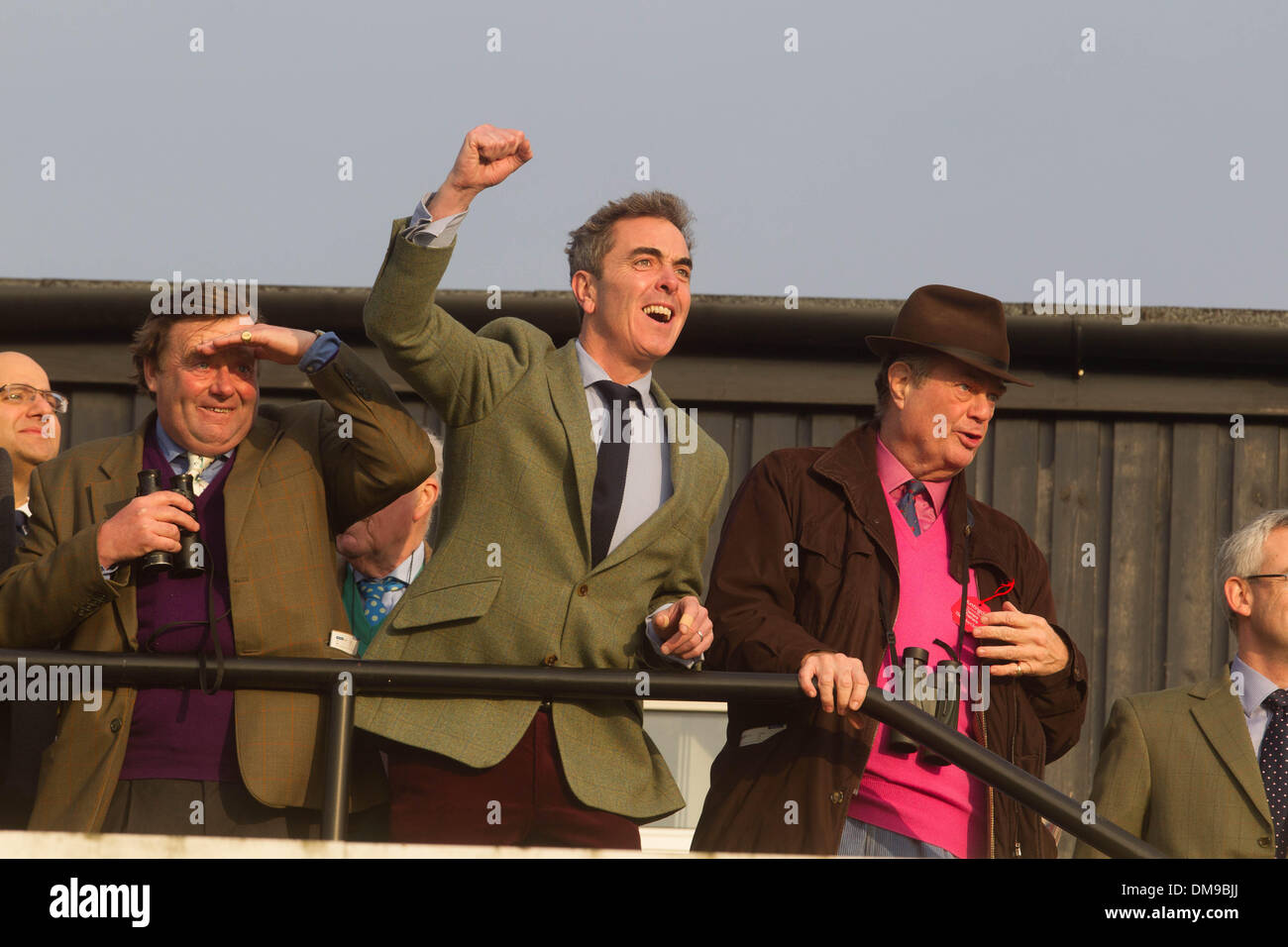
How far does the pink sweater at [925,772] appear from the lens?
421 cm

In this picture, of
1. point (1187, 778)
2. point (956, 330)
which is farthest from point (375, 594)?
point (1187, 778)

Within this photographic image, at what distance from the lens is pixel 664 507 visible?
4.23m

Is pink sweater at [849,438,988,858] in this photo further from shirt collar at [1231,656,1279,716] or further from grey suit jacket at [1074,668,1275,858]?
shirt collar at [1231,656,1279,716]

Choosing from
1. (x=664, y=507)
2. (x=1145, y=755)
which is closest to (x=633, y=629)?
(x=664, y=507)

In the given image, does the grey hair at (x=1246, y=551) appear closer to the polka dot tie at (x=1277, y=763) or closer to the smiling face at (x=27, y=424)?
the polka dot tie at (x=1277, y=763)

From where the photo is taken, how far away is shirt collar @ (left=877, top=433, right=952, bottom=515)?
15.1 ft

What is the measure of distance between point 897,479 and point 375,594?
1.58 m

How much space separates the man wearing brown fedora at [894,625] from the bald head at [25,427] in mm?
2307

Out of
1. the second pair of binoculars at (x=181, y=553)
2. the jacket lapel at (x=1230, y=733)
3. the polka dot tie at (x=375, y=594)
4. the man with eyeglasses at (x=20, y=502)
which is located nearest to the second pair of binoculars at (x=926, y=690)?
the jacket lapel at (x=1230, y=733)

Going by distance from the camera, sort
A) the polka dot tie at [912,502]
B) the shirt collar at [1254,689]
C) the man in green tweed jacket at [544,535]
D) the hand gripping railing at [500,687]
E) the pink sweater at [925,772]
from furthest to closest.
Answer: the shirt collar at [1254,689] < the polka dot tie at [912,502] < the pink sweater at [925,772] < the man in green tweed jacket at [544,535] < the hand gripping railing at [500,687]

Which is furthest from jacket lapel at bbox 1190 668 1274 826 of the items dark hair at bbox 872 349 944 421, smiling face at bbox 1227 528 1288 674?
dark hair at bbox 872 349 944 421

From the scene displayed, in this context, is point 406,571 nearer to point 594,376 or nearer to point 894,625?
point 594,376
